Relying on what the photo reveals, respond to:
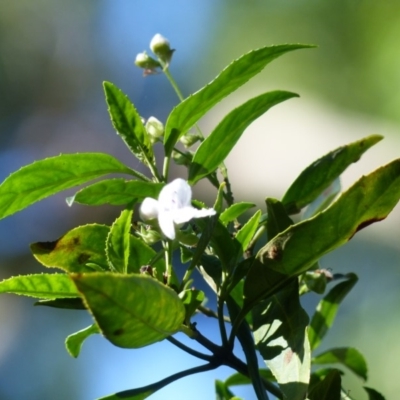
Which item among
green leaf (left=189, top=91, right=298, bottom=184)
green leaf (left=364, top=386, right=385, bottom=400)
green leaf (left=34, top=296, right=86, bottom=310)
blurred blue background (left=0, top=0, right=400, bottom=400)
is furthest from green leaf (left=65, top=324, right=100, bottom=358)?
blurred blue background (left=0, top=0, right=400, bottom=400)

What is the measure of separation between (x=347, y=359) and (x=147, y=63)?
0.34m

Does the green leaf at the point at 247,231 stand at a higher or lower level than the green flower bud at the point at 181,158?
lower

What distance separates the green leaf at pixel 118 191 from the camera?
0.44 meters

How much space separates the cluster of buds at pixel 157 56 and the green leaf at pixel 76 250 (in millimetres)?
227

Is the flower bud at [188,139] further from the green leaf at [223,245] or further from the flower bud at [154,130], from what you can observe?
the green leaf at [223,245]

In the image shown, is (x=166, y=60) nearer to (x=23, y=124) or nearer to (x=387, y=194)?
(x=387, y=194)

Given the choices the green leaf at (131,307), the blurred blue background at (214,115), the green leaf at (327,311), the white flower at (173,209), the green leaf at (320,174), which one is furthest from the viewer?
the blurred blue background at (214,115)

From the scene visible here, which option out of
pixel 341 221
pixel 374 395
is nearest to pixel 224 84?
pixel 341 221

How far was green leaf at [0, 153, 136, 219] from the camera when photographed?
1.56 ft

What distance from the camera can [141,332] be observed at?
354 millimetres

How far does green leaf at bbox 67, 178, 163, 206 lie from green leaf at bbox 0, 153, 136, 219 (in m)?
0.03

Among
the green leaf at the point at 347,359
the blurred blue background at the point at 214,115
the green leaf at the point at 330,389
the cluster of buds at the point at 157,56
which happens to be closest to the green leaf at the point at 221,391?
the green leaf at the point at 347,359

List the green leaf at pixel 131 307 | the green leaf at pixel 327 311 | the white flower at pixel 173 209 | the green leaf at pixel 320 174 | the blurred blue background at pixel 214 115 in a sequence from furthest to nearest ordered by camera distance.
Answer: the blurred blue background at pixel 214 115
the green leaf at pixel 327 311
the green leaf at pixel 320 174
the white flower at pixel 173 209
the green leaf at pixel 131 307

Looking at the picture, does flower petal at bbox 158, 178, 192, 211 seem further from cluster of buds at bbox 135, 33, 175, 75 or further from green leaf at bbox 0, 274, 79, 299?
cluster of buds at bbox 135, 33, 175, 75
